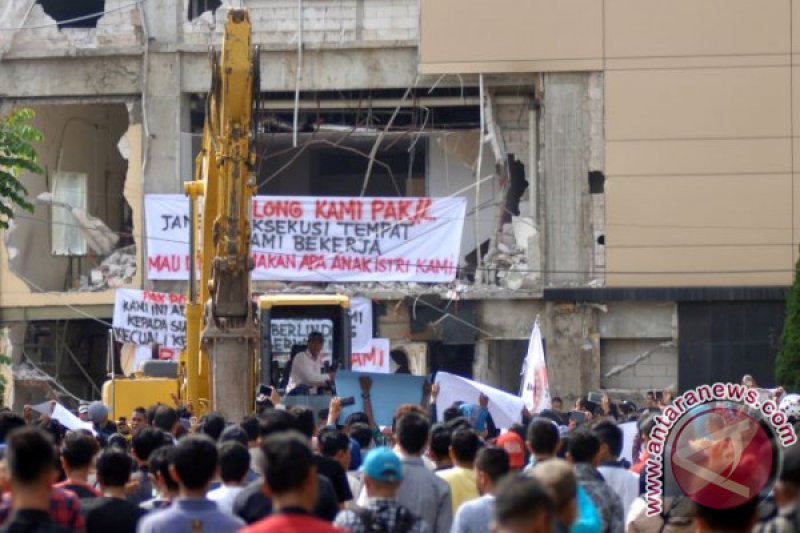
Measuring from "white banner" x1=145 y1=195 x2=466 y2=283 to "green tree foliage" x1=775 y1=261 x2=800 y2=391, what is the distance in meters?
6.32

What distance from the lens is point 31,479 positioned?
7.15 m

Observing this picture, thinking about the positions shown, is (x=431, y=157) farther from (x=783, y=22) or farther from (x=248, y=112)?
(x=248, y=112)

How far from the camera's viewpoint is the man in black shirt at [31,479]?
7035 millimetres

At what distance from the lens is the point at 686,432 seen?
888cm

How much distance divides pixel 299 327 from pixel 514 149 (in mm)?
13187

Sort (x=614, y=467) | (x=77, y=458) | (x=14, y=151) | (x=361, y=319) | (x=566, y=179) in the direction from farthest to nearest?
(x=566, y=179) < (x=361, y=319) < (x=14, y=151) < (x=614, y=467) < (x=77, y=458)

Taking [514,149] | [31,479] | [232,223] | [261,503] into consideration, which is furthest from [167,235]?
[31,479]

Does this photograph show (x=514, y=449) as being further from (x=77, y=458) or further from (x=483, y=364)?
(x=483, y=364)

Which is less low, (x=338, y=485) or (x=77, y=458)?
(x=77, y=458)

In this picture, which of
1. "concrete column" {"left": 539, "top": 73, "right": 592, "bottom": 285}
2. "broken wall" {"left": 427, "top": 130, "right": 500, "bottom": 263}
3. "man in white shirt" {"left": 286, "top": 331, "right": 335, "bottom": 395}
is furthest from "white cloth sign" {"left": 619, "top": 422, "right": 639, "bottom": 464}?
"broken wall" {"left": 427, "top": 130, "right": 500, "bottom": 263}

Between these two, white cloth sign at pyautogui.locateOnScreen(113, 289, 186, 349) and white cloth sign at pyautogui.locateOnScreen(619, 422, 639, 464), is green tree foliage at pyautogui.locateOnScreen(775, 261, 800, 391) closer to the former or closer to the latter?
white cloth sign at pyautogui.locateOnScreen(113, 289, 186, 349)

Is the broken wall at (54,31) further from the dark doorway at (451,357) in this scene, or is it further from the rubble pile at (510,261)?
the dark doorway at (451,357)

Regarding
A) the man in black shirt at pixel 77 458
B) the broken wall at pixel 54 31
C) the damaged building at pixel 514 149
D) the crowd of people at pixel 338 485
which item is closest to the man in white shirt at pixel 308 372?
the crowd of people at pixel 338 485

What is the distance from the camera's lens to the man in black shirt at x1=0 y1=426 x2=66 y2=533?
7035 mm
